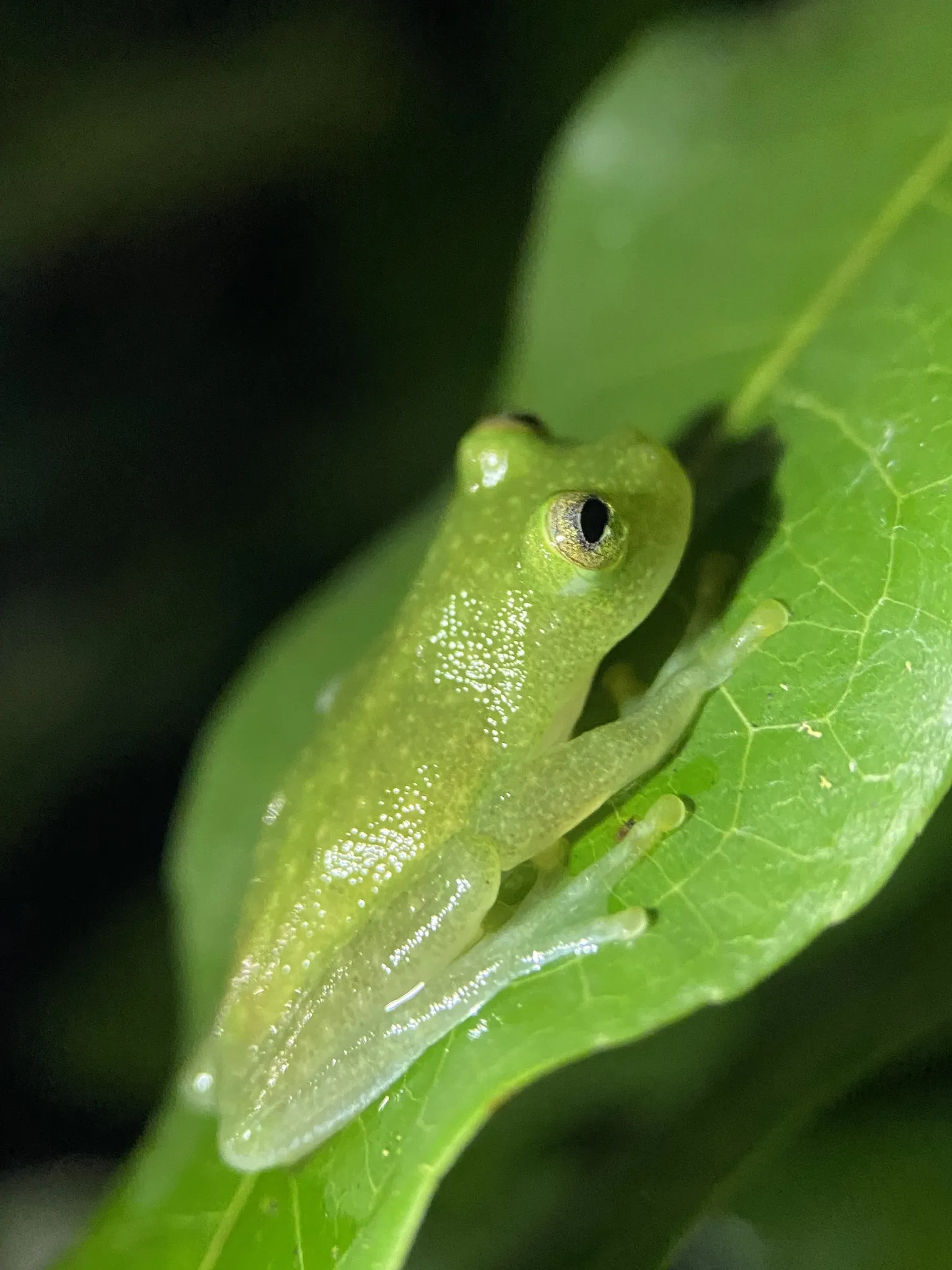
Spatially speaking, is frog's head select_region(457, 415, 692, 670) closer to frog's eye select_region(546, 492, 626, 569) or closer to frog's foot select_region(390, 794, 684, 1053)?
frog's eye select_region(546, 492, 626, 569)

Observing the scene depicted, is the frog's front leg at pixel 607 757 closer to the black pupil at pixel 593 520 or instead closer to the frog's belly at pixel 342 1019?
the frog's belly at pixel 342 1019

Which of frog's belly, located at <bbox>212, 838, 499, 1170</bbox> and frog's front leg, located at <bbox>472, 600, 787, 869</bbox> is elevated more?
frog's front leg, located at <bbox>472, 600, 787, 869</bbox>

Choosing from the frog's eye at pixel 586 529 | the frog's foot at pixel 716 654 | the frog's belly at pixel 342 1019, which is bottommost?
the frog's belly at pixel 342 1019

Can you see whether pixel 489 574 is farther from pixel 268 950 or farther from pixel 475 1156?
pixel 475 1156

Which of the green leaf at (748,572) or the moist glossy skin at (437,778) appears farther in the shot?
the moist glossy skin at (437,778)

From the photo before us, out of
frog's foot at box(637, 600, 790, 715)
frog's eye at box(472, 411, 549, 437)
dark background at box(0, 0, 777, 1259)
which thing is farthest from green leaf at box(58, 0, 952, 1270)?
dark background at box(0, 0, 777, 1259)

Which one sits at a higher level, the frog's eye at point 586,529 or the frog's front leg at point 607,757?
the frog's eye at point 586,529

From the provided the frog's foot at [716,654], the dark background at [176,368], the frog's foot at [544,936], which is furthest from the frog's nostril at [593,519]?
the dark background at [176,368]

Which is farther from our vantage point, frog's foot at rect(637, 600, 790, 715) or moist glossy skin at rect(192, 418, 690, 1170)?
moist glossy skin at rect(192, 418, 690, 1170)

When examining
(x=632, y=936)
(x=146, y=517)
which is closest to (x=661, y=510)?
(x=632, y=936)
